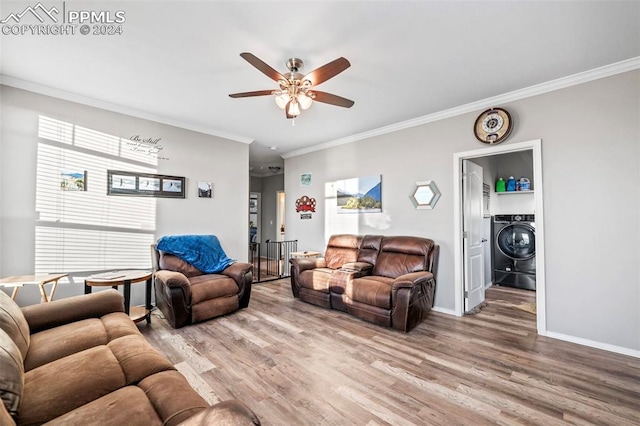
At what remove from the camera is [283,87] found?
91.5 inches

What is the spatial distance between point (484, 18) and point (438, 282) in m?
3.00

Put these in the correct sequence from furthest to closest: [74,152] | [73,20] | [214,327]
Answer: [74,152] → [214,327] → [73,20]

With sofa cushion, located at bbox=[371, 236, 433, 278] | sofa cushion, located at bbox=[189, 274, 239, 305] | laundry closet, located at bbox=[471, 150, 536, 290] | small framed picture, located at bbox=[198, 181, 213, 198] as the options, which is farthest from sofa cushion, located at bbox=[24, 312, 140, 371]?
laundry closet, located at bbox=[471, 150, 536, 290]

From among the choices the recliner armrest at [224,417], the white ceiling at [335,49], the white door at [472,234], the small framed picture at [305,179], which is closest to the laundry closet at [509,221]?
the white door at [472,234]

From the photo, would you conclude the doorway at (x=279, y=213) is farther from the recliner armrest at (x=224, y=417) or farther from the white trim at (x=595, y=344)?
the recliner armrest at (x=224, y=417)

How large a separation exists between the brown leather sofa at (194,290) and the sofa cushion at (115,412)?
74.5 inches

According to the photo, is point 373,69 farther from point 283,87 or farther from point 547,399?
point 547,399

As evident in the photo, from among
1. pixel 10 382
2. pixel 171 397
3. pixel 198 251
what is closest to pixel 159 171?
pixel 198 251

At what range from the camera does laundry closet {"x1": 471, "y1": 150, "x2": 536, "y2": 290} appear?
15.4 feet

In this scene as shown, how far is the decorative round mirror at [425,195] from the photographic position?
3688mm

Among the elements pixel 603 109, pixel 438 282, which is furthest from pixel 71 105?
pixel 603 109

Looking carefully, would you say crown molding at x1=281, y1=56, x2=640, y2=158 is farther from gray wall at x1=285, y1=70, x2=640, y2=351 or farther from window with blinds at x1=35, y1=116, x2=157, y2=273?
window with blinds at x1=35, y1=116, x2=157, y2=273

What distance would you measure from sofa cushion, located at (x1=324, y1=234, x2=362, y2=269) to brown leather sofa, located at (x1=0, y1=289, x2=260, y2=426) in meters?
2.87

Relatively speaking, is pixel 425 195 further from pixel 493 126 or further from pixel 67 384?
pixel 67 384
